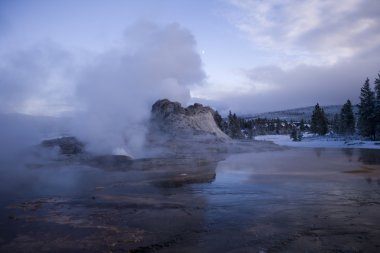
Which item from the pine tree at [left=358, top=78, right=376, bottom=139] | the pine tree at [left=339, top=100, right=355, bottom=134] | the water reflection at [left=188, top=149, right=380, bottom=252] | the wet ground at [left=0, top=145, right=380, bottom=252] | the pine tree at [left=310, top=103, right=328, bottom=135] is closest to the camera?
the water reflection at [left=188, top=149, right=380, bottom=252]

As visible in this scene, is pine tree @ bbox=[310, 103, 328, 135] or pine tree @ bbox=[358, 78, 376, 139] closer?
pine tree @ bbox=[358, 78, 376, 139]

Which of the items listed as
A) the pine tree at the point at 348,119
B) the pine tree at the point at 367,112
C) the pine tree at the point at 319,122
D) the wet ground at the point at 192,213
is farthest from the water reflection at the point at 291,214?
the pine tree at the point at 319,122

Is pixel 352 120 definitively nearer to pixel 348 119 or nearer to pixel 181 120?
pixel 348 119

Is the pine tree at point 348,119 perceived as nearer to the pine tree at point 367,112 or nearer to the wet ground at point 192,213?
the pine tree at point 367,112

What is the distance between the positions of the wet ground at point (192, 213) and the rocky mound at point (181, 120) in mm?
24682

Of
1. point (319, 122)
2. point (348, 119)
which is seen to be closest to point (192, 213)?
point (348, 119)

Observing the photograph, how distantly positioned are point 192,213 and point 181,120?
3607 cm

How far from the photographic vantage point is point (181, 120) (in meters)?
47.3

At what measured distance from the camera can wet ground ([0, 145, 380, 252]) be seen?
8594 millimetres

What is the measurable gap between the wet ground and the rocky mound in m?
24.7

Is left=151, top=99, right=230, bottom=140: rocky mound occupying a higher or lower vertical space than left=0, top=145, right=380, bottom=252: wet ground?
higher

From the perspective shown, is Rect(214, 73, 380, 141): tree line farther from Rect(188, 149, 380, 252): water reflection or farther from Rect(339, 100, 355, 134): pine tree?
Rect(188, 149, 380, 252): water reflection

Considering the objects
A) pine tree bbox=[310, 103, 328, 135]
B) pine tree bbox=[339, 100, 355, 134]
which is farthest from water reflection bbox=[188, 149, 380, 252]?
pine tree bbox=[310, 103, 328, 135]

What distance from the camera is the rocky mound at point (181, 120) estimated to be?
45656mm
